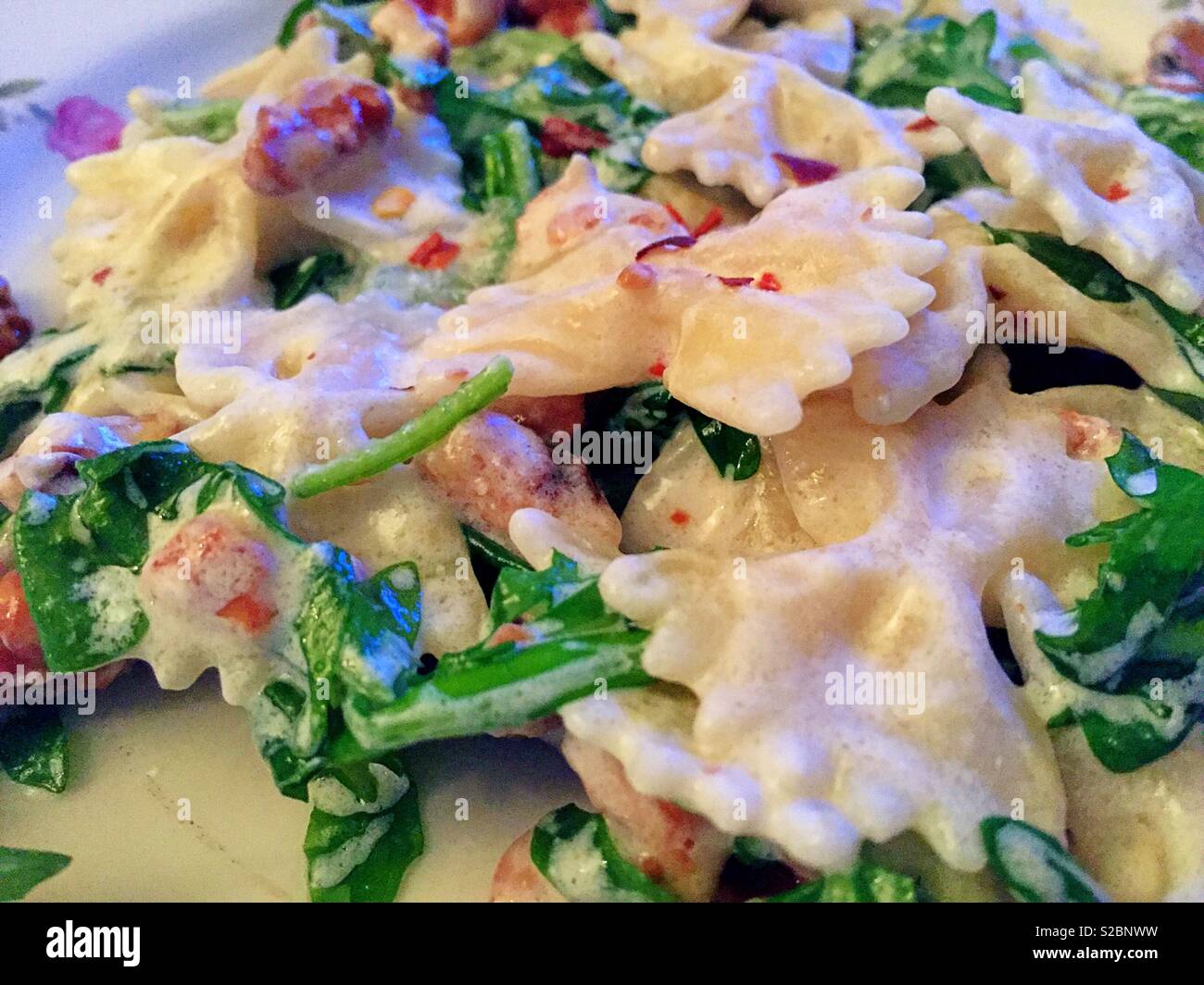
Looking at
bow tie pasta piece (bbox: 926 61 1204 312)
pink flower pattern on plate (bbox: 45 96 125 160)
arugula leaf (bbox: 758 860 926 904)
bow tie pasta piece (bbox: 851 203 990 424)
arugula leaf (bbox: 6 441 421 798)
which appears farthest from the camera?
pink flower pattern on plate (bbox: 45 96 125 160)

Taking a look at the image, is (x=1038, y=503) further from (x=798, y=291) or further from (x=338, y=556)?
(x=338, y=556)

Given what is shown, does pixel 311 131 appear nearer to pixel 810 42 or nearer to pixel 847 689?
pixel 810 42

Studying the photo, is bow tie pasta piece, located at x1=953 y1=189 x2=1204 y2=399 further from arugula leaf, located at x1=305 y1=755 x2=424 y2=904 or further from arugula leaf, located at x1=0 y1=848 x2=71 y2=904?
arugula leaf, located at x1=0 y1=848 x2=71 y2=904

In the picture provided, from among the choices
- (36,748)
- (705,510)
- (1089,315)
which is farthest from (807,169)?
(36,748)

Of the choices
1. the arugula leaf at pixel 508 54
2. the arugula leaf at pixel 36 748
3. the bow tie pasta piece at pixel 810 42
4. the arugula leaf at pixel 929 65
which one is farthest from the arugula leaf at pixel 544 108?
the arugula leaf at pixel 36 748

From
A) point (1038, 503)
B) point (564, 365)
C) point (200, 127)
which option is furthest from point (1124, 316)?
point (200, 127)

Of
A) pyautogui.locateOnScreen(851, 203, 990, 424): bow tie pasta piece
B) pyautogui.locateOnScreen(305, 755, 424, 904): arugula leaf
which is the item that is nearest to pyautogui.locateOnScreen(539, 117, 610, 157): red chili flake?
pyautogui.locateOnScreen(851, 203, 990, 424): bow tie pasta piece
